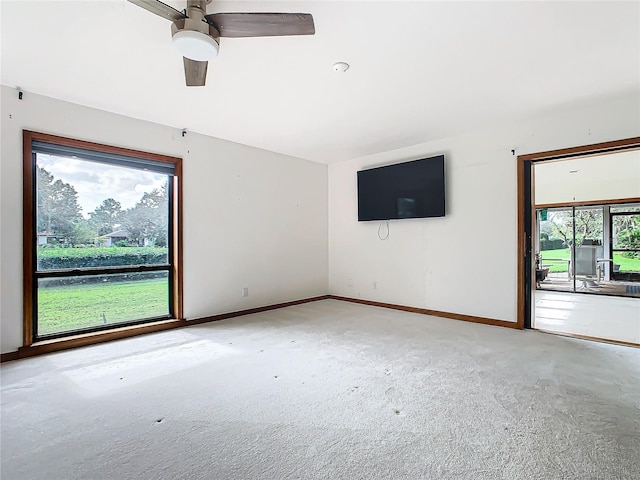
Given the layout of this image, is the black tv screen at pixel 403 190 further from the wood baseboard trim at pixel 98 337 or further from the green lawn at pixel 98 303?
the green lawn at pixel 98 303

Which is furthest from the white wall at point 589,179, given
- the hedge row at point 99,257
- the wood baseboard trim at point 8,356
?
the wood baseboard trim at point 8,356

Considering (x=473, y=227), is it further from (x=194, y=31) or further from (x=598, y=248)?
(x=598, y=248)

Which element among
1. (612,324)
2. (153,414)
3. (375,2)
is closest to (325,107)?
(375,2)

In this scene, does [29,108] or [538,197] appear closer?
[29,108]

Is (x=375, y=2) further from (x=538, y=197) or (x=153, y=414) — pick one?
(x=538, y=197)

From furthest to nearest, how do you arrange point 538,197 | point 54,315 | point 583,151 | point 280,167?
point 538,197 → point 280,167 → point 583,151 → point 54,315

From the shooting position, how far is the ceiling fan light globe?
1.97 meters

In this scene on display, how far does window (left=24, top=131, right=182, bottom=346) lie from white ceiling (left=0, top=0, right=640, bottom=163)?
0.59 meters

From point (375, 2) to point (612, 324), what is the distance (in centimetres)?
484

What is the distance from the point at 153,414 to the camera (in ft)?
6.90

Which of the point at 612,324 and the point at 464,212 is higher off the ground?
the point at 464,212

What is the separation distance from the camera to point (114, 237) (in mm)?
3814

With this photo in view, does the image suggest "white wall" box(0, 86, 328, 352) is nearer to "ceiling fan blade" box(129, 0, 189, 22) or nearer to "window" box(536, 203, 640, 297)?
"ceiling fan blade" box(129, 0, 189, 22)

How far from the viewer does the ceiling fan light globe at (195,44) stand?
1973 mm
